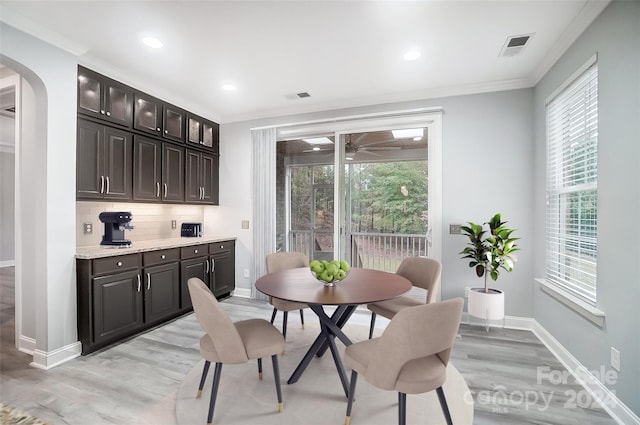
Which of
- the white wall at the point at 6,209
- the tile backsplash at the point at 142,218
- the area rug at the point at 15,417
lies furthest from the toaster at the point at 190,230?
the white wall at the point at 6,209

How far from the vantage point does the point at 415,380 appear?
59.6 inches

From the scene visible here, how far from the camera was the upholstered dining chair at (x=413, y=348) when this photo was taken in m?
1.45

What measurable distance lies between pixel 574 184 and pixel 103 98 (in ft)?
15.2

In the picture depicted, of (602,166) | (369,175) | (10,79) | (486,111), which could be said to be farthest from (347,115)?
(10,79)

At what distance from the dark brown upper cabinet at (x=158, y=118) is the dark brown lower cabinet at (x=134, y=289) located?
1490mm

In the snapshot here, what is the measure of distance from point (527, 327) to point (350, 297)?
8.88 feet

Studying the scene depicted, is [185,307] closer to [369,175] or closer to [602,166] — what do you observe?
[369,175]

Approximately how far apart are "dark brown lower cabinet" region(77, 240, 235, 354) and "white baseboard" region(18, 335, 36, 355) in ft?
1.41

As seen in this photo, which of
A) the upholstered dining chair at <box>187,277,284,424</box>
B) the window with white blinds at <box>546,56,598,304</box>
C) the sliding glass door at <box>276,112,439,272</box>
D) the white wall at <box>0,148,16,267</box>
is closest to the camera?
the upholstered dining chair at <box>187,277,284,424</box>

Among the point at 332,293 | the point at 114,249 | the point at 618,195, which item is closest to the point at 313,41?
the point at 332,293

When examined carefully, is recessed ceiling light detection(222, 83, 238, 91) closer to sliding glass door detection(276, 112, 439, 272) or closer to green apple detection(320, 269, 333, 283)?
sliding glass door detection(276, 112, 439, 272)

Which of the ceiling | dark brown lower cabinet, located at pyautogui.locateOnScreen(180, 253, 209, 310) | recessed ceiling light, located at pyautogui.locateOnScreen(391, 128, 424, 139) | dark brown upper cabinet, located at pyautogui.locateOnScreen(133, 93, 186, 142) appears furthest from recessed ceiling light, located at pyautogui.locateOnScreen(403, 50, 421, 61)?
dark brown lower cabinet, located at pyautogui.locateOnScreen(180, 253, 209, 310)

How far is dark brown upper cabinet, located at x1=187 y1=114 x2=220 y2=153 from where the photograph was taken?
429 centimetres

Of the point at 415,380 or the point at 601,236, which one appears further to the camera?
the point at 601,236
